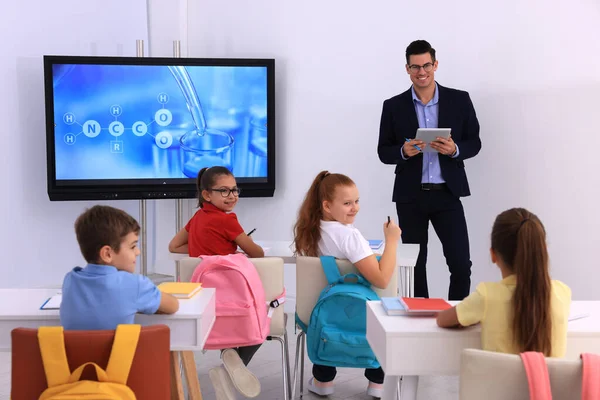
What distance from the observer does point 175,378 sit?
2598mm

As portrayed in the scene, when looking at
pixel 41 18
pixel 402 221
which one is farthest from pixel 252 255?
pixel 41 18

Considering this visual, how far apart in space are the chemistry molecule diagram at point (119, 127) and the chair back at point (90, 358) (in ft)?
12.1

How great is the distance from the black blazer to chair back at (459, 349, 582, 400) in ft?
8.37

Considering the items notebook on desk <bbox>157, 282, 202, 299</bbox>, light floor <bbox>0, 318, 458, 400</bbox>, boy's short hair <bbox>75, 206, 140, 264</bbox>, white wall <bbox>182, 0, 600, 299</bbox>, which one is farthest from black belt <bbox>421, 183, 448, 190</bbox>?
boy's short hair <bbox>75, 206, 140, 264</bbox>

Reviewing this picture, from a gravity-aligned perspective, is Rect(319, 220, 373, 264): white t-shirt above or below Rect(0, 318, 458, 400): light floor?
above

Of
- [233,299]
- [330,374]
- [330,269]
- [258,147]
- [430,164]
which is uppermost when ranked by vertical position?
[258,147]

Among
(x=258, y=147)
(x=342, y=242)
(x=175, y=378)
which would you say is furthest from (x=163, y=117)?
(x=175, y=378)

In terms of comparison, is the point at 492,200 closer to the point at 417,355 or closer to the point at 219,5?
the point at 219,5

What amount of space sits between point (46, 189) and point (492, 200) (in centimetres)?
339

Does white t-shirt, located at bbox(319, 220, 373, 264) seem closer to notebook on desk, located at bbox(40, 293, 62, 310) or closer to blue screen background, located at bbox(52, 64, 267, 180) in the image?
notebook on desk, located at bbox(40, 293, 62, 310)

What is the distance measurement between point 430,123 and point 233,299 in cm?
197

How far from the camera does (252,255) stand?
3410mm

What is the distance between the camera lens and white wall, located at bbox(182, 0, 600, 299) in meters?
4.59

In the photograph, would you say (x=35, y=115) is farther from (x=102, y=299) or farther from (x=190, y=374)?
(x=102, y=299)
